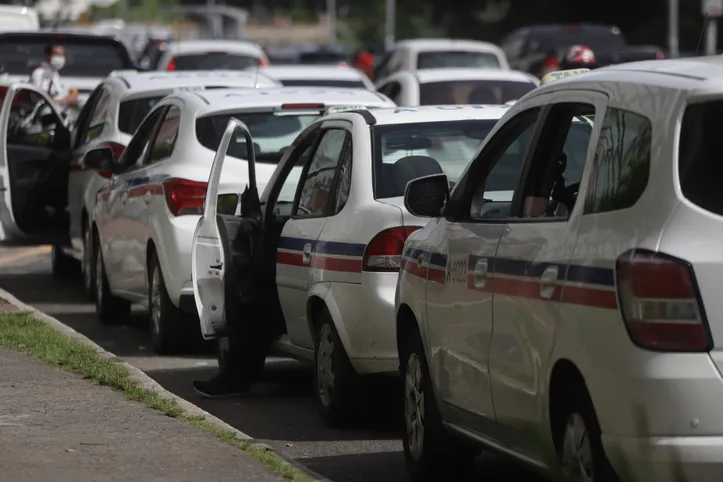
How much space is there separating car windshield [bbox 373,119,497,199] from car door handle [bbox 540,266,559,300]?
115 inches

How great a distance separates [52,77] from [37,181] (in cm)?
534

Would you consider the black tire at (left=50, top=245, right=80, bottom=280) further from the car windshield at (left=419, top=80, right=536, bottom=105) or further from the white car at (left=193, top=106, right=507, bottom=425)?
the white car at (left=193, top=106, right=507, bottom=425)

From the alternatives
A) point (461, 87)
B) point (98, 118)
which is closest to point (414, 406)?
point (98, 118)

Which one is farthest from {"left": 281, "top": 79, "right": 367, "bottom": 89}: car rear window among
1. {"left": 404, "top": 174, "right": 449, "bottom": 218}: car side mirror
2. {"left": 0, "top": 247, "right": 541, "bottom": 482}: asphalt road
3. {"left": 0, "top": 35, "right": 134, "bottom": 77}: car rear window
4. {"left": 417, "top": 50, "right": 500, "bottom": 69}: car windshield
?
{"left": 404, "top": 174, "right": 449, "bottom": 218}: car side mirror

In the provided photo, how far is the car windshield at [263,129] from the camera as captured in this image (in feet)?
37.4

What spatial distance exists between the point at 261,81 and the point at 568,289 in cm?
1016

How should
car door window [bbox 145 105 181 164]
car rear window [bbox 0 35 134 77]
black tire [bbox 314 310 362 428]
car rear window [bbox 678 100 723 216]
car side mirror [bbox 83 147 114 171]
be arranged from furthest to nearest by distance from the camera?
1. car rear window [bbox 0 35 134 77]
2. car side mirror [bbox 83 147 114 171]
3. car door window [bbox 145 105 181 164]
4. black tire [bbox 314 310 362 428]
5. car rear window [bbox 678 100 723 216]

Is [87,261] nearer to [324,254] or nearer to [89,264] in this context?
[89,264]

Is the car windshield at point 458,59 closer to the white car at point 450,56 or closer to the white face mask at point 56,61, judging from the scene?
the white car at point 450,56

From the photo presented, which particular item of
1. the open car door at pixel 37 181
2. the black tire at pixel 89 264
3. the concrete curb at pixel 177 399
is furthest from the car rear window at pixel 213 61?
the concrete curb at pixel 177 399

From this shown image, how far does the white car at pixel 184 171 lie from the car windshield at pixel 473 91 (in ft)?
A: 19.3

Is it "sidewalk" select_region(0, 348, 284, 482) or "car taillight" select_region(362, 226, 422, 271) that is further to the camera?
"car taillight" select_region(362, 226, 422, 271)

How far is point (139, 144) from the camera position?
1277cm

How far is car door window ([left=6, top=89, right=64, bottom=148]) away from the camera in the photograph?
15.3m
